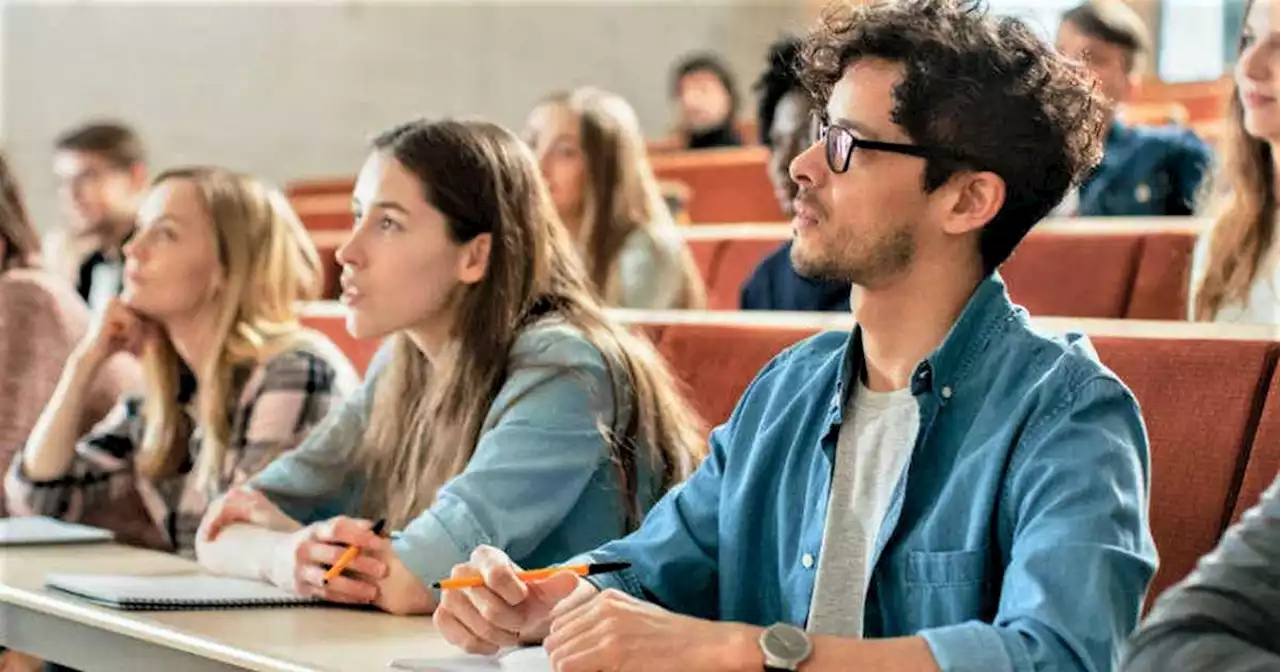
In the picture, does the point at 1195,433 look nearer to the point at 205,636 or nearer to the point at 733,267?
the point at 205,636

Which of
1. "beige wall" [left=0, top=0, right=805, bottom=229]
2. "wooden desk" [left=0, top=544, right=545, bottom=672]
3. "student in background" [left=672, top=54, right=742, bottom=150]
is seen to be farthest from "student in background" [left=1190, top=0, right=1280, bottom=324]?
"student in background" [left=672, top=54, right=742, bottom=150]

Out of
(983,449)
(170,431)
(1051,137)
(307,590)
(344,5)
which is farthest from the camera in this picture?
(344,5)

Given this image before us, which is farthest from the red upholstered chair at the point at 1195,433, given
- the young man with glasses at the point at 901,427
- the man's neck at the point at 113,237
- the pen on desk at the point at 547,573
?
the man's neck at the point at 113,237

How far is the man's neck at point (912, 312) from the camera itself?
1755 mm

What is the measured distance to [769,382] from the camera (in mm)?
1925

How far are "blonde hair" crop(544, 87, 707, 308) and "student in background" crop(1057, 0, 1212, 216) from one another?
2.82 feet

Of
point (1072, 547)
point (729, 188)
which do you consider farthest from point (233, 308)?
point (729, 188)

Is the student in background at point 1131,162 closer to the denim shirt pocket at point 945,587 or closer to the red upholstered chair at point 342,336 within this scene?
the red upholstered chair at point 342,336

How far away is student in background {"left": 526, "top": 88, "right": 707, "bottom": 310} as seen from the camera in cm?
397

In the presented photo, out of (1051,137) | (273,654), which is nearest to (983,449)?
(1051,137)

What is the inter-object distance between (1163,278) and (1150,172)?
1.09 meters

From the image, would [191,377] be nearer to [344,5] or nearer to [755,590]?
[755,590]

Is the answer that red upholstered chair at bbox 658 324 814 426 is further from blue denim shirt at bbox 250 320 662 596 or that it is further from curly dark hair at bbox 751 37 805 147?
curly dark hair at bbox 751 37 805 147

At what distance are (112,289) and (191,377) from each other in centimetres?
212
